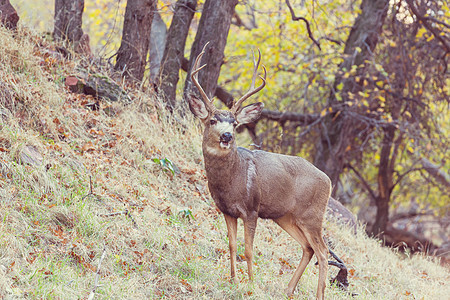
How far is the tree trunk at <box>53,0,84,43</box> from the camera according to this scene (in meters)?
9.85

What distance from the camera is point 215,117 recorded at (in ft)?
18.5

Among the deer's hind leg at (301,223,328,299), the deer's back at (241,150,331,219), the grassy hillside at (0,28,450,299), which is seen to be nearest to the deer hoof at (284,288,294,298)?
the grassy hillside at (0,28,450,299)

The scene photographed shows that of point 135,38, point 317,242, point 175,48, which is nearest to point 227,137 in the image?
point 317,242

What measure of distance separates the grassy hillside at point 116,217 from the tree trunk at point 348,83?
391 centimetres

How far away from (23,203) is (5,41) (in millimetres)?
3398

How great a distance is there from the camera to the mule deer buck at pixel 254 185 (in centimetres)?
567

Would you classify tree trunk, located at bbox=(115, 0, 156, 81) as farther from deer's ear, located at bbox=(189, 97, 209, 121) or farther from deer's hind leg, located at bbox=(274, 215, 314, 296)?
deer's hind leg, located at bbox=(274, 215, 314, 296)

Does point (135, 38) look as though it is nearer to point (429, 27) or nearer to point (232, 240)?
point (232, 240)

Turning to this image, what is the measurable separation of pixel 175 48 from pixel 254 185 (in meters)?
5.52

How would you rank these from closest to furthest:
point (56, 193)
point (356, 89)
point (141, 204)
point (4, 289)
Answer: point (4, 289)
point (56, 193)
point (141, 204)
point (356, 89)

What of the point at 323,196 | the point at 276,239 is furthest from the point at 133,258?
the point at 276,239

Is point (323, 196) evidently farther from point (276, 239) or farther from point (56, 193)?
point (56, 193)

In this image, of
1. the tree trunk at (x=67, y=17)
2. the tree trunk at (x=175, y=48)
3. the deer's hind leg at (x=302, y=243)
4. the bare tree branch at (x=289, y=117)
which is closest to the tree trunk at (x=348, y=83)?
the bare tree branch at (x=289, y=117)

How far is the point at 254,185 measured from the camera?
5.80 meters
